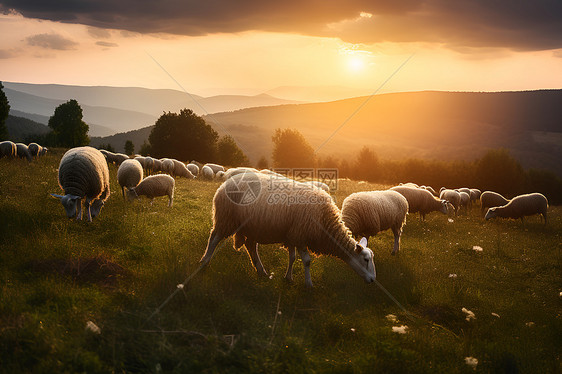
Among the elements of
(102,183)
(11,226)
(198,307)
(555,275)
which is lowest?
(555,275)

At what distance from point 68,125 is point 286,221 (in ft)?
235

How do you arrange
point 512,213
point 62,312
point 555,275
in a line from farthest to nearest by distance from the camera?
point 512,213 → point 555,275 → point 62,312

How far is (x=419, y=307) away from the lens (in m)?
7.42

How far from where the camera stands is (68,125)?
63906mm

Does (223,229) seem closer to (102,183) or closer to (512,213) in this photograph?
(102,183)

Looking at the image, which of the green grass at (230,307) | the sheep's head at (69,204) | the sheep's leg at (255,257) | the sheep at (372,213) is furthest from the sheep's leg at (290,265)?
the sheep's head at (69,204)

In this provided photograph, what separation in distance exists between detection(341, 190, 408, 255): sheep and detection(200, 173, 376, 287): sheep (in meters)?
2.67

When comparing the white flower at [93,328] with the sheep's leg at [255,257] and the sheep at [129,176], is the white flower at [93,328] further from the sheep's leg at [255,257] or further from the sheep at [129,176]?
the sheep at [129,176]

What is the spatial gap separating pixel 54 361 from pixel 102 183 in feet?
26.0

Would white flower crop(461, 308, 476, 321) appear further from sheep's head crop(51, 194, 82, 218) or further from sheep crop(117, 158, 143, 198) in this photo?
sheep crop(117, 158, 143, 198)

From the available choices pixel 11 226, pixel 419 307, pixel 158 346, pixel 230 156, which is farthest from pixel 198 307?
pixel 230 156

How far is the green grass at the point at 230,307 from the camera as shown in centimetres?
438

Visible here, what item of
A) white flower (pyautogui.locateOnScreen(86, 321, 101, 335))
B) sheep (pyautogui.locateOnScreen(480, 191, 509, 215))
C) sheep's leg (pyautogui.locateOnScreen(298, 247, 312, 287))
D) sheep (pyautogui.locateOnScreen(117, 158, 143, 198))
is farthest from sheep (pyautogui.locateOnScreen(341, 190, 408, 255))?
sheep (pyautogui.locateOnScreen(480, 191, 509, 215))

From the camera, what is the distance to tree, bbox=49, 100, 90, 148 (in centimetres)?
6391
